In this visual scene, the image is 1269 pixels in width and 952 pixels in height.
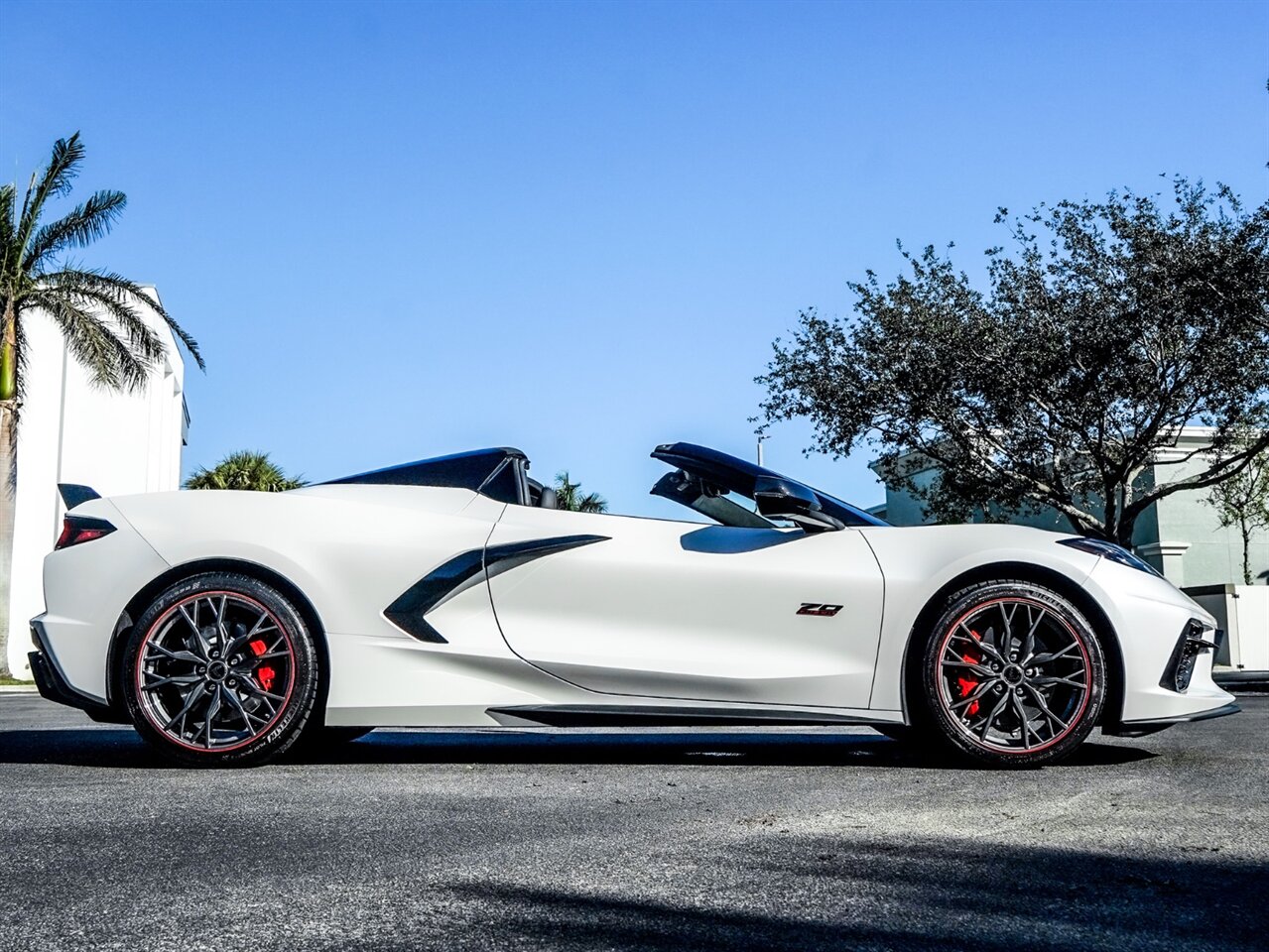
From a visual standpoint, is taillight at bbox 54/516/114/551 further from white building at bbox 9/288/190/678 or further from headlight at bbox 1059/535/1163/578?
white building at bbox 9/288/190/678

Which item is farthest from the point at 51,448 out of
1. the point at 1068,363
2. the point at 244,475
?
the point at 1068,363

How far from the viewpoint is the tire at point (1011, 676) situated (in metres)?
4.87

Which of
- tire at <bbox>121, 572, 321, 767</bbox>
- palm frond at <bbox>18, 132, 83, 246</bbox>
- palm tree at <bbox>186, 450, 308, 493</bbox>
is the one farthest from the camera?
palm tree at <bbox>186, 450, 308, 493</bbox>

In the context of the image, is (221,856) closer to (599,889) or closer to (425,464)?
(599,889)

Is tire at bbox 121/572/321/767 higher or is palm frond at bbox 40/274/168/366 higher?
palm frond at bbox 40/274/168/366

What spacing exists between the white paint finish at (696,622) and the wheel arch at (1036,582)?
0.15 meters

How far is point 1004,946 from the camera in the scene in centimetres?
233

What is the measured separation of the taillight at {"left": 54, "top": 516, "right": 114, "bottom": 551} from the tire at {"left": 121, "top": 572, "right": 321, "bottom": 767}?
0.39m

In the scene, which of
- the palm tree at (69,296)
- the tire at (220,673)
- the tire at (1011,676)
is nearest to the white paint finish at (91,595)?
the tire at (220,673)

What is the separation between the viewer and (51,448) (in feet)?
99.9

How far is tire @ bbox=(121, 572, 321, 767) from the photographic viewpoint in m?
4.87

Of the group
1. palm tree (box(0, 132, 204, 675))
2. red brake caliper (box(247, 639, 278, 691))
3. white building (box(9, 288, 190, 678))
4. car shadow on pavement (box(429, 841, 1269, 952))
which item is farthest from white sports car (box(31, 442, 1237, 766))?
white building (box(9, 288, 190, 678))

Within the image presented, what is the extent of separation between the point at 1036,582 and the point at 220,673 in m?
3.12

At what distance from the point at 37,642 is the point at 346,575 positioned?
124cm
